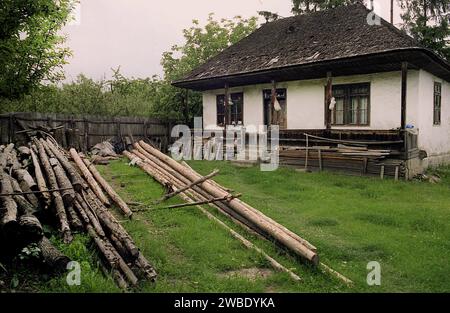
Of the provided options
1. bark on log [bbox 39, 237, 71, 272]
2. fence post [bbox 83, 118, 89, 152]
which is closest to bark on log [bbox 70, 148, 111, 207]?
bark on log [bbox 39, 237, 71, 272]

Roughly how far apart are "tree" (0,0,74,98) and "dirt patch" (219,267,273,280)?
22.8 feet

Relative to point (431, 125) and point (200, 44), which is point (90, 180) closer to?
point (431, 125)

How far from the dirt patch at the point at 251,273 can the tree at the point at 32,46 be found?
6.96 m

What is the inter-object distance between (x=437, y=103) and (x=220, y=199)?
13.0 metres

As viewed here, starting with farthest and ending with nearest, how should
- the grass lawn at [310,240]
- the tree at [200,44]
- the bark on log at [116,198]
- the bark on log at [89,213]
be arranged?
the tree at [200,44] < the bark on log at [116,198] < the bark on log at [89,213] < the grass lawn at [310,240]

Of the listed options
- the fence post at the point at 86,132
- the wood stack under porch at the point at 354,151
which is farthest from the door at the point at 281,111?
the fence post at the point at 86,132

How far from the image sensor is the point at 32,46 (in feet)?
36.3

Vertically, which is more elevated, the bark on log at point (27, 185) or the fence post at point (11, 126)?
the fence post at point (11, 126)

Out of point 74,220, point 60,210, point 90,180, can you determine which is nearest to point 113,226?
point 74,220

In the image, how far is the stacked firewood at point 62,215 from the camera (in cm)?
493

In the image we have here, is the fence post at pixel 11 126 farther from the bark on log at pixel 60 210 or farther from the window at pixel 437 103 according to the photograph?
the window at pixel 437 103

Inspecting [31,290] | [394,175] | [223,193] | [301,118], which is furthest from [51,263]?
[301,118]

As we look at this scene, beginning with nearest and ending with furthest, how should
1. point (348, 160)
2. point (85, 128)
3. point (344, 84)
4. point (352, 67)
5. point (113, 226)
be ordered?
point (113, 226) < point (348, 160) < point (352, 67) < point (344, 84) < point (85, 128)
